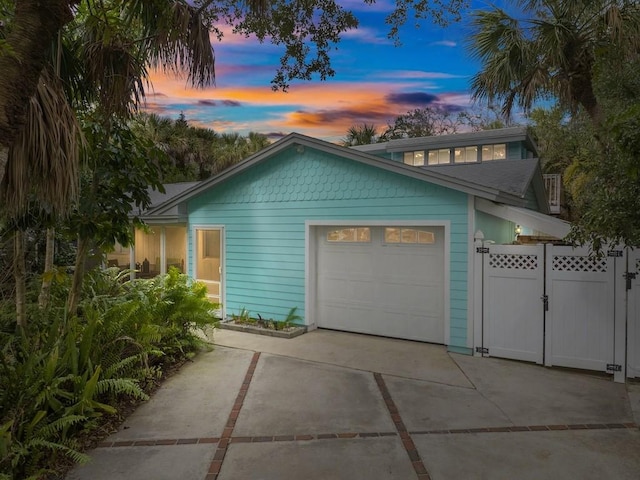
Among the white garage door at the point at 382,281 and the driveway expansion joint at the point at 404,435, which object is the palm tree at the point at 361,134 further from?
the driveway expansion joint at the point at 404,435

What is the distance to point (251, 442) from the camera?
13.4 ft

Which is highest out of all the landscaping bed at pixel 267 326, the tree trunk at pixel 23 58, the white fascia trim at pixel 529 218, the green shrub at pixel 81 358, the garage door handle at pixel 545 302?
the tree trunk at pixel 23 58

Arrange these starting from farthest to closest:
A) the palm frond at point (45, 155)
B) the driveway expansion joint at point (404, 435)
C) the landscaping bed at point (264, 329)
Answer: the landscaping bed at point (264, 329), the driveway expansion joint at point (404, 435), the palm frond at point (45, 155)

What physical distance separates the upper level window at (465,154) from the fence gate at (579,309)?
7644 millimetres

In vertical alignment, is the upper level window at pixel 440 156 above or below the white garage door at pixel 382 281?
above

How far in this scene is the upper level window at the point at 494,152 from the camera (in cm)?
1279

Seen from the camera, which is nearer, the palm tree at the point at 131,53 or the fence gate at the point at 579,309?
the palm tree at the point at 131,53

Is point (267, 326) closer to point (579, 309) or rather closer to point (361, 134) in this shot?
point (579, 309)

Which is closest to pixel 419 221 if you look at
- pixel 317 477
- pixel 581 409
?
pixel 581 409

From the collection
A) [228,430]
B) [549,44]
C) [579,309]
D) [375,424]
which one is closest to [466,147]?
[549,44]

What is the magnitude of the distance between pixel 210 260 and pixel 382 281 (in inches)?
165

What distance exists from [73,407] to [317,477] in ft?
7.55

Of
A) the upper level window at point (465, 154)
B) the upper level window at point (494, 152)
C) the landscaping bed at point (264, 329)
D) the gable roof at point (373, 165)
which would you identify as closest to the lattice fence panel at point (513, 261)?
the gable roof at point (373, 165)

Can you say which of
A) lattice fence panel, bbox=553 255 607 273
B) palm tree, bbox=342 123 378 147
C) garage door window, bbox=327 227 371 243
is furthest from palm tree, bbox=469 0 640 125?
palm tree, bbox=342 123 378 147
